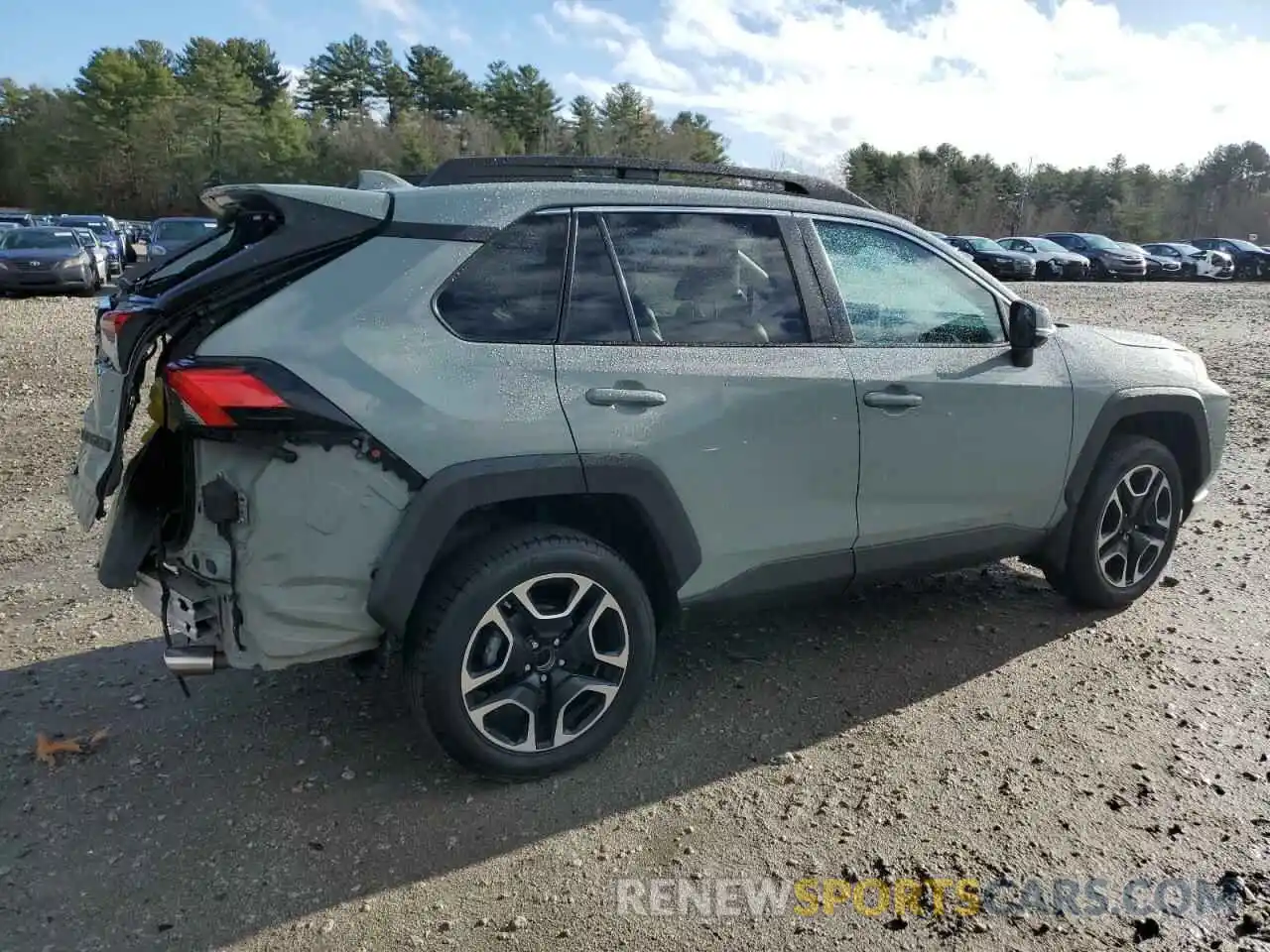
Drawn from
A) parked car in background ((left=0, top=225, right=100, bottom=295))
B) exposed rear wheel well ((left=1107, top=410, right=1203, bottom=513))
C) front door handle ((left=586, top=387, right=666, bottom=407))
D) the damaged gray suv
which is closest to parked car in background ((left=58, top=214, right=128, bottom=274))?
parked car in background ((left=0, top=225, right=100, bottom=295))

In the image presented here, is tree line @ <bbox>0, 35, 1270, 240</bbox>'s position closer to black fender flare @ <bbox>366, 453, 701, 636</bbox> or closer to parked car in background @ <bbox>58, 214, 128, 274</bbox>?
parked car in background @ <bbox>58, 214, 128, 274</bbox>

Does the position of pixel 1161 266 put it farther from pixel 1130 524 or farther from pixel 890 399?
pixel 890 399

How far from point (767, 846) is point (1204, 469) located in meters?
3.20

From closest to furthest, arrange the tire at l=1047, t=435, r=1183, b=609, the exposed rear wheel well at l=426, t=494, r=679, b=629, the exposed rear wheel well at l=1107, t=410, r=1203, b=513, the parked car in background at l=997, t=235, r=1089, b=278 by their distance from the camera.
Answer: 1. the exposed rear wheel well at l=426, t=494, r=679, b=629
2. the tire at l=1047, t=435, r=1183, b=609
3. the exposed rear wheel well at l=1107, t=410, r=1203, b=513
4. the parked car in background at l=997, t=235, r=1089, b=278

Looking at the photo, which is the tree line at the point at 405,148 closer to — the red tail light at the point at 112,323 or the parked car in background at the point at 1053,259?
the parked car in background at the point at 1053,259

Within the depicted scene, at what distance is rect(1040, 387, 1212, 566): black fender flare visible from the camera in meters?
4.34

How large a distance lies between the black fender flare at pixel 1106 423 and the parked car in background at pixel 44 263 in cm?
2049

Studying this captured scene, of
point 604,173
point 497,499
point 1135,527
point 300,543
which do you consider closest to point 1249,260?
point 1135,527

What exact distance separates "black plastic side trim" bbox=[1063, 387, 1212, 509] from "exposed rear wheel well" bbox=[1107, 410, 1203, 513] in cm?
5

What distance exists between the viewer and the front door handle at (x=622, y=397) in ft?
10.3

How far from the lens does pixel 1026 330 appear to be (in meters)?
4.04

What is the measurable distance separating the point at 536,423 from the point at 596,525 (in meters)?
0.52

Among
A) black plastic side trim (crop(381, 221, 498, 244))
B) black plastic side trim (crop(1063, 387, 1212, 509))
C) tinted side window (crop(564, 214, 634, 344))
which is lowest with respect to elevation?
black plastic side trim (crop(1063, 387, 1212, 509))

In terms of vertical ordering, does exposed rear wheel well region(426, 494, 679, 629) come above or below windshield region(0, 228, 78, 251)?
below
